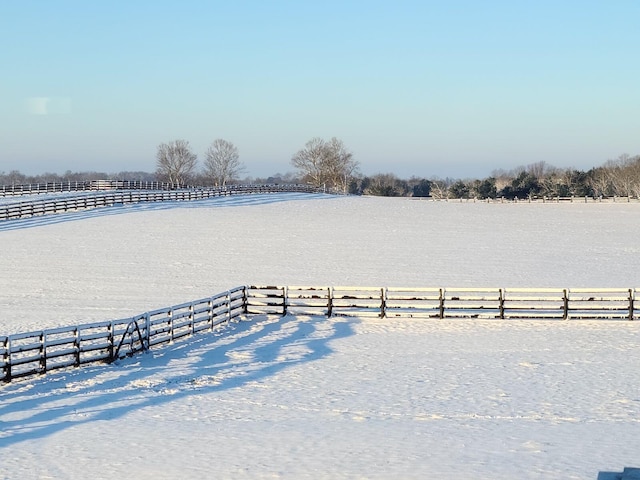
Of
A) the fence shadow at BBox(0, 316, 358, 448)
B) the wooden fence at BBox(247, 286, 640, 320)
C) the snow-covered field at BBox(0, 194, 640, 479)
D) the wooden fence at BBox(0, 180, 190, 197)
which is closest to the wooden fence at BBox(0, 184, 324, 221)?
the wooden fence at BBox(0, 180, 190, 197)

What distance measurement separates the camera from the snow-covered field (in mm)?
12969

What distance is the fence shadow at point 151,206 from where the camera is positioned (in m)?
60.4

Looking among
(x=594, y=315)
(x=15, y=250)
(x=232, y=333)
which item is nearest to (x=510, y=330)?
(x=594, y=315)

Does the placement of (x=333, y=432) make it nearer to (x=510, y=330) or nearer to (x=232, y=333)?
(x=232, y=333)

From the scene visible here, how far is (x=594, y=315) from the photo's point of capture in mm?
30250

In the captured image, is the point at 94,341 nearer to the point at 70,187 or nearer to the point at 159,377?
the point at 159,377

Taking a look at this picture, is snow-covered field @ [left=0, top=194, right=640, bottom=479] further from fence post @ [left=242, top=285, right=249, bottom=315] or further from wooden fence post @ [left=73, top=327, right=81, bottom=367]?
fence post @ [left=242, top=285, right=249, bottom=315]

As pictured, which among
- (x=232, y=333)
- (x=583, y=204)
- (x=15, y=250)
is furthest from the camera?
(x=583, y=204)

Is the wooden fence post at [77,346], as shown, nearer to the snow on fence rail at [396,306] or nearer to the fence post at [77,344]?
the fence post at [77,344]

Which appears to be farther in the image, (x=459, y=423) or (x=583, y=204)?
(x=583, y=204)

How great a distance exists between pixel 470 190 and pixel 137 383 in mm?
128864

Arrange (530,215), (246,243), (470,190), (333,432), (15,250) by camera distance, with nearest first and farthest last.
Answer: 1. (333,432)
2. (15,250)
3. (246,243)
4. (530,215)
5. (470,190)

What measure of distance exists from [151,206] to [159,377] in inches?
2180

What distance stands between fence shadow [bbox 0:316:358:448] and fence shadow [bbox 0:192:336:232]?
3706cm
